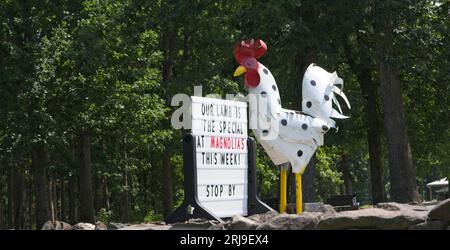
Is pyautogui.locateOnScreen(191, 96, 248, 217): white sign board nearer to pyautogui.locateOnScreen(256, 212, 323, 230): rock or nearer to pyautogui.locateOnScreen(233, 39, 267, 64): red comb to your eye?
pyautogui.locateOnScreen(233, 39, 267, 64): red comb

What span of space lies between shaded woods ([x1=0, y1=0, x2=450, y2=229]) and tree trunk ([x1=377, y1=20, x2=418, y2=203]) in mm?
33

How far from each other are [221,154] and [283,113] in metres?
1.83

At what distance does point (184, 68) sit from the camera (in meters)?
31.7

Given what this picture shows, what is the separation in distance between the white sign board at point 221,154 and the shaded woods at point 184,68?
1014 cm

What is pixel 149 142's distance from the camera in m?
28.3

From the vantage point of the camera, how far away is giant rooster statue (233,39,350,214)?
14344 mm

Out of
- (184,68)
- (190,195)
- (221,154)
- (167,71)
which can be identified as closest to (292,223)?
(190,195)

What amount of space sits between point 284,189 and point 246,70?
7.74 feet

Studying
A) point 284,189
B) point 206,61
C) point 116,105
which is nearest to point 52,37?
point 116,105

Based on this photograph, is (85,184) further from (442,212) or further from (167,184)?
(442,212)

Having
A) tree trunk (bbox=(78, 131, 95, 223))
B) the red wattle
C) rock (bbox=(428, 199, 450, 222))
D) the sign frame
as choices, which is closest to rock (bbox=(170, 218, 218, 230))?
the sign frame
